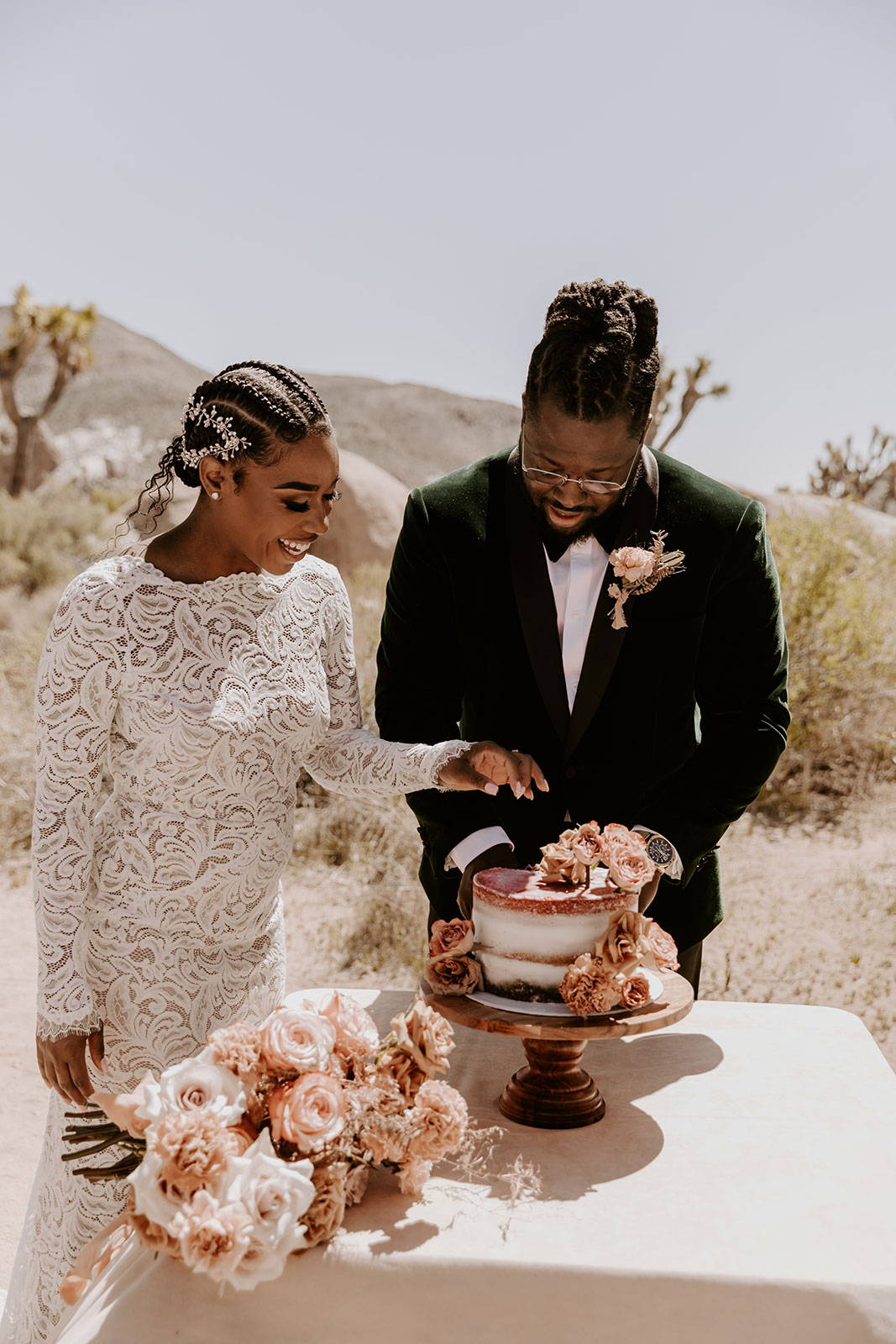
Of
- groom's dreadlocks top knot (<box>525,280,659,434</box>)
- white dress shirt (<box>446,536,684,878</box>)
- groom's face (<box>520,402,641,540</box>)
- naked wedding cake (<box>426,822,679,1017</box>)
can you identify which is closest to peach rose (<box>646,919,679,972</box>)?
naked wedding cake (<box>426,822,679,1017</box>)

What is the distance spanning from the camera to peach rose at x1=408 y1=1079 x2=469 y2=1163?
1.75 meters

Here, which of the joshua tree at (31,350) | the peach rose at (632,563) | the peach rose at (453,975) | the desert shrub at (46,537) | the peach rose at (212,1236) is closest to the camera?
the peach rose at (212,1236)

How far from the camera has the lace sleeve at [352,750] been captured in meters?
2.50

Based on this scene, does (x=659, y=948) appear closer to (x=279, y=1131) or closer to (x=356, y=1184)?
(x=356, y=1184)

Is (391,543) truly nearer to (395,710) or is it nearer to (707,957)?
(707,957)

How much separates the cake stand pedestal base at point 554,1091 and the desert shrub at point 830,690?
667 cm

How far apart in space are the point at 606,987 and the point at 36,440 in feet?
88.5

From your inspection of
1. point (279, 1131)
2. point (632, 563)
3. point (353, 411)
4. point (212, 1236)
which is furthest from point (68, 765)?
point (353, 411)

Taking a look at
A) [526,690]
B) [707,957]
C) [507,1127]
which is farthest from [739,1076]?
[707,957]

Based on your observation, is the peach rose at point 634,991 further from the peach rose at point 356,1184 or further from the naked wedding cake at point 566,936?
the peach rose at point 356,1184

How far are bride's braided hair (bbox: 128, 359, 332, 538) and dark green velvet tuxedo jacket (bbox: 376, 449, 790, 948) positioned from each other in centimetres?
50

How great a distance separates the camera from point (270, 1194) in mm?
1606

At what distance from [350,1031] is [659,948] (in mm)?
587

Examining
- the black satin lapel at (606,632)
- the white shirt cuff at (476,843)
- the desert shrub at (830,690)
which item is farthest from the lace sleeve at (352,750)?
the desert shrub at (830,690)
